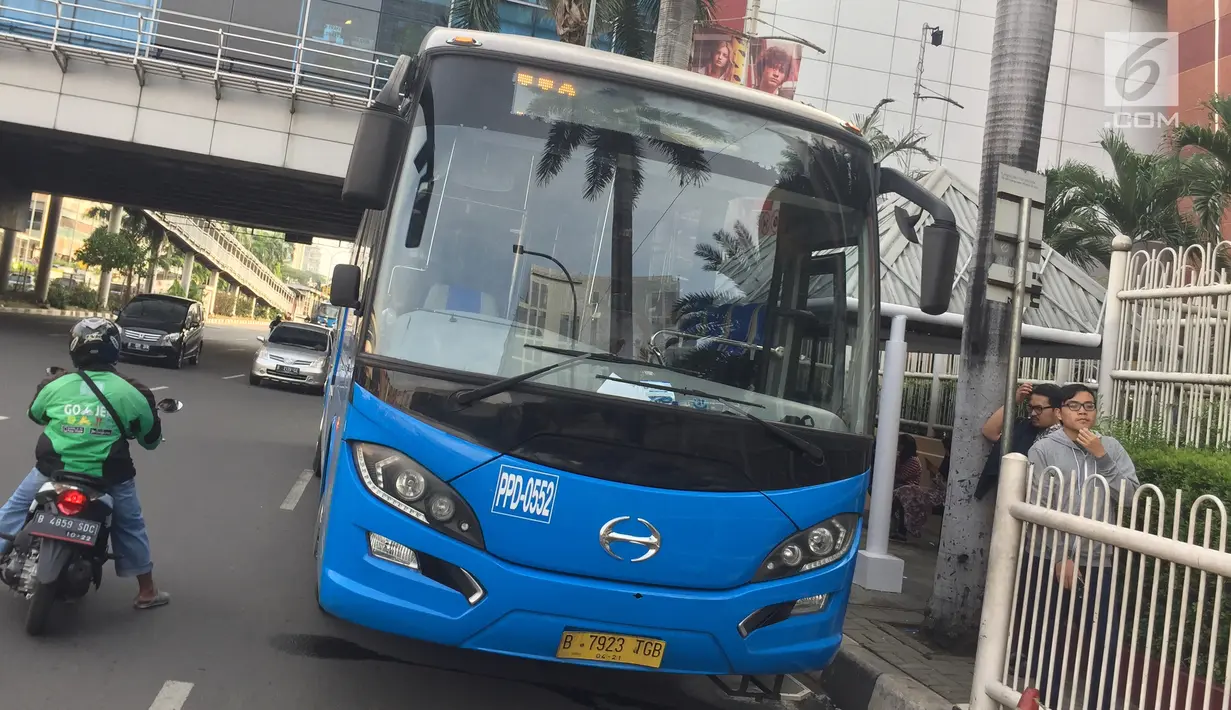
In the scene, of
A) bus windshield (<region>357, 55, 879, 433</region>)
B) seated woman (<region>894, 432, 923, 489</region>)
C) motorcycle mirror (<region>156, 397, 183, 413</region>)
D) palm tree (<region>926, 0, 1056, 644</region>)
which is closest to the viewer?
bus windshield (<region>357, 55, 879, 433</region>)

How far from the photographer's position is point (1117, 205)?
17156mm

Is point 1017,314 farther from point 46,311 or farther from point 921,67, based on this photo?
point 46,311

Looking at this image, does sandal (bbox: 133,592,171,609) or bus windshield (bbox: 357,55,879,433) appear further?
sandal (bbox: 133,592,171,609)

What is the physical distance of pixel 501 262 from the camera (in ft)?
15.1

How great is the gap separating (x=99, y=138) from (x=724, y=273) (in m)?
22.7

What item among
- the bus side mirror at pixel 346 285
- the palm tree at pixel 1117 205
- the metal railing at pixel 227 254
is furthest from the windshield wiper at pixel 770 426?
the metal railing at pixel 227 254

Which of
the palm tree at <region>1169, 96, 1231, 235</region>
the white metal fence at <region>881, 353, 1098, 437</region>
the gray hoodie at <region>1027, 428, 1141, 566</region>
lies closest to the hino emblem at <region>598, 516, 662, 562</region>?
the gray hoodie at <region>1027, 428, 1141, 566</region>

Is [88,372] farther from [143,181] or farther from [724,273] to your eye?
[143,181]

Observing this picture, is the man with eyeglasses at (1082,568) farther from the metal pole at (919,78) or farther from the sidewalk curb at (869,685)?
the metal pole at (919,78)

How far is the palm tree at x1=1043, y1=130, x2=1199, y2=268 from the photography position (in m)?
16.5

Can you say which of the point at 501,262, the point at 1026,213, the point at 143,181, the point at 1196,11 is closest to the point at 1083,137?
the point at 1196,11

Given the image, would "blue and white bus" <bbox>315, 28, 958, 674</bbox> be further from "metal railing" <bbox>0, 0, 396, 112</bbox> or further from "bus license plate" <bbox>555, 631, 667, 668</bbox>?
"metal railing" <bbox>0, 0, 396, 112</bbox>

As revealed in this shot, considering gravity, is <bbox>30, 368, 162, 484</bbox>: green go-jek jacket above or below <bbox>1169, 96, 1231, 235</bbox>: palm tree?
below

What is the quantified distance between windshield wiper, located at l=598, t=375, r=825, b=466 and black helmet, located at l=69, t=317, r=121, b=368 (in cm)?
269
